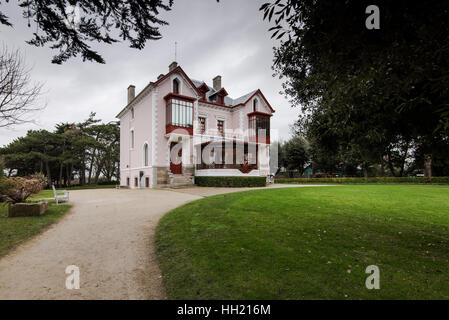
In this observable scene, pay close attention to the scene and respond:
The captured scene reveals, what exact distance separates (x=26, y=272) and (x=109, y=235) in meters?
1.94

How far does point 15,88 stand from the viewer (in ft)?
23.1

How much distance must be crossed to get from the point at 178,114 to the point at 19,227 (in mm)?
14993

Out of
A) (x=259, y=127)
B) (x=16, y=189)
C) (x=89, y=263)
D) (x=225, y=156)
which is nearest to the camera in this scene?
(x=89, y=263)

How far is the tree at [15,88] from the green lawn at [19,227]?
3.13 m

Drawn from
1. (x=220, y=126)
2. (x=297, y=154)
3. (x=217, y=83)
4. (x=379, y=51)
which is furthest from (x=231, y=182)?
(x=297, y=154)

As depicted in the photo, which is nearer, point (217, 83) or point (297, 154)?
point (217, 83)

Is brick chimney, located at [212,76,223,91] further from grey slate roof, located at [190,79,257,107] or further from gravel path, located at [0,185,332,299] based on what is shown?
gravel path, located at [0,185,332,299]

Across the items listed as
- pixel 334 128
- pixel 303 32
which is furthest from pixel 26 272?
pixel 334 128

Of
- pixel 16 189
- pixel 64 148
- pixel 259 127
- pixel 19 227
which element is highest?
pixel 259 127

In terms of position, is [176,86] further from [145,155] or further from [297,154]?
[297,154]

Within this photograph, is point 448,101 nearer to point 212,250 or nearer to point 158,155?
point 212,250

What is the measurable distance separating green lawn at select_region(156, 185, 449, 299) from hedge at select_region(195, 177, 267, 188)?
1112 cm

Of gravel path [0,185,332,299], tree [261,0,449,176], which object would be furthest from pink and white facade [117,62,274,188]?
tree [261,0,449,176]

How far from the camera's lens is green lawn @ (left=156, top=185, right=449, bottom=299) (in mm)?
2650
